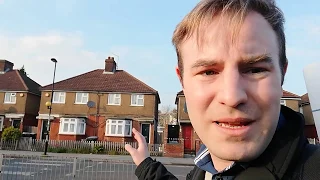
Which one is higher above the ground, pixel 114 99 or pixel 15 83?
pixel 15 83

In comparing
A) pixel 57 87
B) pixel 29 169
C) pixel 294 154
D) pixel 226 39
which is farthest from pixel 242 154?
pixel 57 87

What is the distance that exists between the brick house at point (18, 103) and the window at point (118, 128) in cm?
891

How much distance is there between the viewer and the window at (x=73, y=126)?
1179 inches

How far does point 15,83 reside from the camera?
35281 mm

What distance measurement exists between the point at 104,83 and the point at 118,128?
19.7ft

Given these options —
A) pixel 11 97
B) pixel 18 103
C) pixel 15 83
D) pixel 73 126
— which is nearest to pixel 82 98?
pixel 73 126

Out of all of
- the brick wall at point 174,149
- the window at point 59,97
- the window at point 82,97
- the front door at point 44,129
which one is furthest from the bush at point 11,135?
the brick wall at point 174,149

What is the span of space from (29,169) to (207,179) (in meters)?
10.9

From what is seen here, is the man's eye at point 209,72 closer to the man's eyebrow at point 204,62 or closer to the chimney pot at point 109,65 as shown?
the man's eyebrow at point 204,62

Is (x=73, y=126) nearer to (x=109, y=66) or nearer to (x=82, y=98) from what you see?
(x=82, y=98)

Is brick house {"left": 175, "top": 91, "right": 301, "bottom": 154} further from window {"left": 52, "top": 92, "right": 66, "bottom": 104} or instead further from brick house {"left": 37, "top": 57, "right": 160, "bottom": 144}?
window {"left": 52, "top": 92, "right": 66, "bottom": 104}

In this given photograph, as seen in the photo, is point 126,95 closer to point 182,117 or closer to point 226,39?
point 182,117

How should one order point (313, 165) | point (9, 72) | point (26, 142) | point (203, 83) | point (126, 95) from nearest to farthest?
point (313, 165), point (203, 83), point (26, 142), point (126, 95), point (9, 72)

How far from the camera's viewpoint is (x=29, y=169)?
34.7 ft
